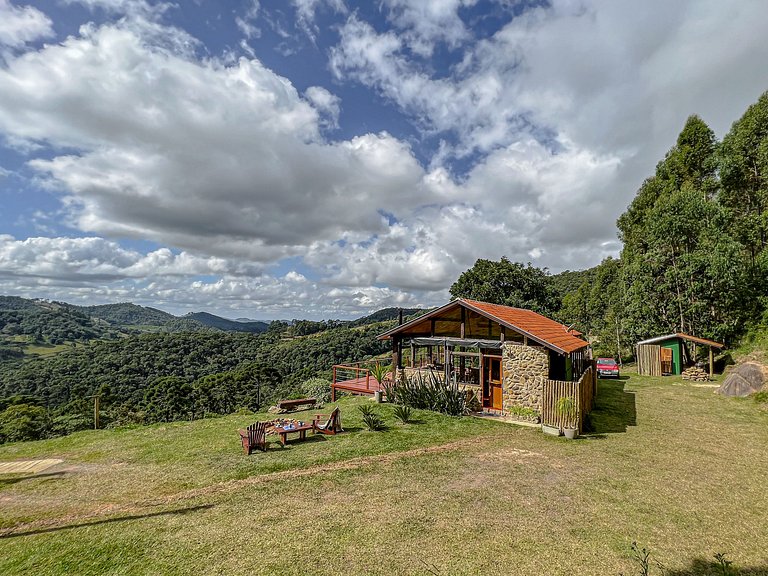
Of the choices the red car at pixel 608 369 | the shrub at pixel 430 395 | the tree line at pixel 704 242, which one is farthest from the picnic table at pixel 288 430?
the tree line at pixel 704 242

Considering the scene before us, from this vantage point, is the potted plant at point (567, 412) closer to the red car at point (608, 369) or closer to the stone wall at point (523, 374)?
the stone wall at point (523, 374)

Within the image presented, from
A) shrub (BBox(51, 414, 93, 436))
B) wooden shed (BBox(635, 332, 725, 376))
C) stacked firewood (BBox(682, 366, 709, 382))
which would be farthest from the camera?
shrub (BBox(51, 414, 93, 436))

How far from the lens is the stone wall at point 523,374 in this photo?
515 inches

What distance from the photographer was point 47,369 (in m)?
74.2

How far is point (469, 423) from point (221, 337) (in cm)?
10055

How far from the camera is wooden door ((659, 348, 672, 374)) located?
23183mm

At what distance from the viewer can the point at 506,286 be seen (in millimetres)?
41656

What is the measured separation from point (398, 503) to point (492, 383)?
8.96 metres

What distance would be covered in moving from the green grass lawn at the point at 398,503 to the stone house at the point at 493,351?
2.36 m

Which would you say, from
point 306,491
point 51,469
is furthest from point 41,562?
Result: point 51,469

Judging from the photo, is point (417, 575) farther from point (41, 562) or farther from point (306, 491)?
point (41, 562)

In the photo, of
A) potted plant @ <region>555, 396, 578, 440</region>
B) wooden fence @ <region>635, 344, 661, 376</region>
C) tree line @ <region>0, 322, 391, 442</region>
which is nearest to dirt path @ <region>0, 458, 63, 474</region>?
potted plant @ <region>555, 396, 578, 440</region>

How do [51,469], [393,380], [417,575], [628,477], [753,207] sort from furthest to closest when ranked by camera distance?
[753,207], [393,380], [51,469], [628,477], [417,575]

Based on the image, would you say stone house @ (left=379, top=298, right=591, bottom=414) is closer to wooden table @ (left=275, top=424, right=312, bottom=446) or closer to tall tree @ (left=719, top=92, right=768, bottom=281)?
wooden table @ (left=275, top=424, right=312, bottom=446)
